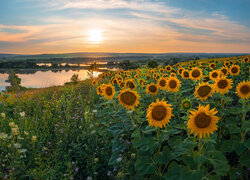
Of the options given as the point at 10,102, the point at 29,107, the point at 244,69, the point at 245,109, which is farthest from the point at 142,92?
the point at 10,102

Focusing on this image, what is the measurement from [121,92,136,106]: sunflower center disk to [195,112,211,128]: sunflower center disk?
3.93ft

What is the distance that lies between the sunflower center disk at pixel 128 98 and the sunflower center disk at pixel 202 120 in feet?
3.93

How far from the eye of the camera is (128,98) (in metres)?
3.14

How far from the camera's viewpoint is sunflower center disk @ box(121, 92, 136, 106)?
3.11m

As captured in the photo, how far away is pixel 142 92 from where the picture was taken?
468 cm

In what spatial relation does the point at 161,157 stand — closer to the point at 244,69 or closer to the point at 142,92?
the point at 142,92

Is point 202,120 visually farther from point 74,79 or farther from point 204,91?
point 74,79

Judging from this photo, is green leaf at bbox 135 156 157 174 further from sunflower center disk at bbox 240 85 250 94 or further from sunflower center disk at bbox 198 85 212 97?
sunflower center disk at bbox 240 85 250 94

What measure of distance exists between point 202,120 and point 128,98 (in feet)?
4.40

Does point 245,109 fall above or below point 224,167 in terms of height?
above

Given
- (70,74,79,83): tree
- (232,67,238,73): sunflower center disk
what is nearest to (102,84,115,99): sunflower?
(232,67,238,73): sunflower center disk

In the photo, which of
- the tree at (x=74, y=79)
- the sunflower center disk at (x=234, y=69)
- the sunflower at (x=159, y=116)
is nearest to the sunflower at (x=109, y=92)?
the sunflower at (x=159, y=116)

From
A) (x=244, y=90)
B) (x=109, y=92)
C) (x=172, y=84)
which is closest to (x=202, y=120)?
(x=244, y=90)

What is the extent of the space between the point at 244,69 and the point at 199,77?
4640 mm
